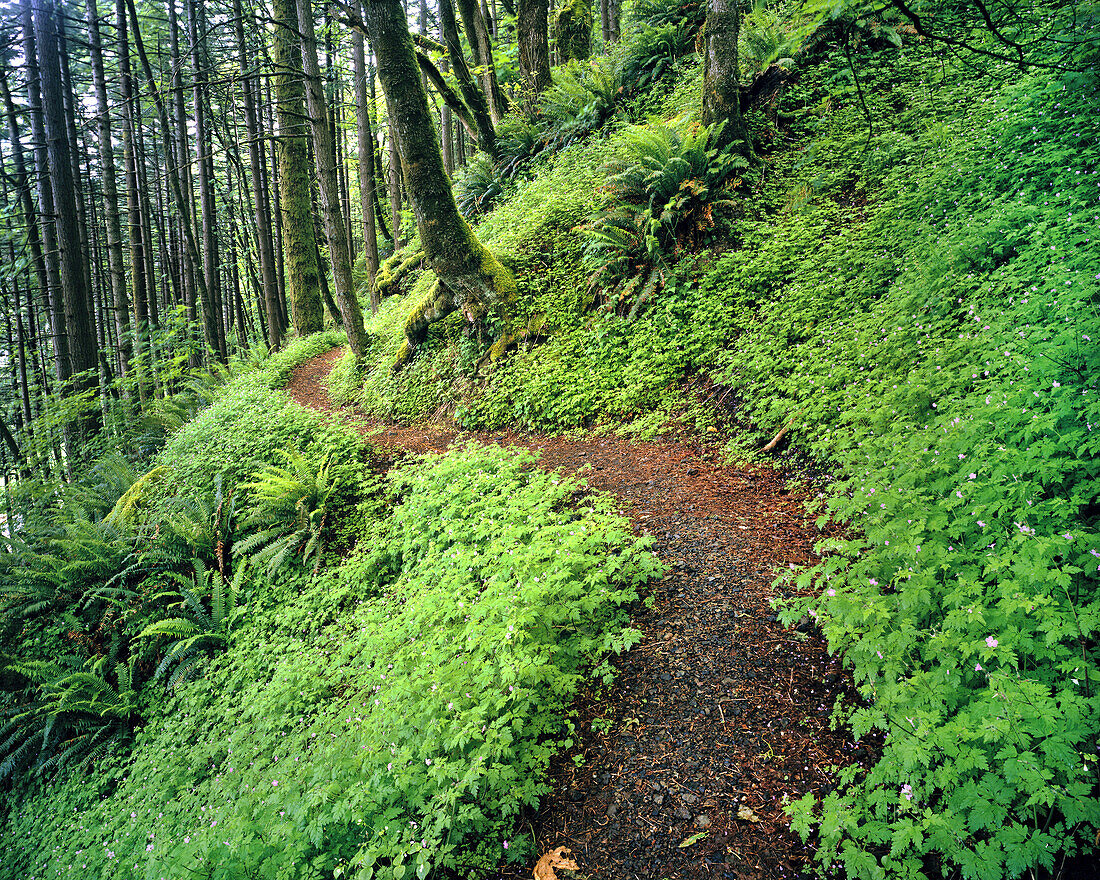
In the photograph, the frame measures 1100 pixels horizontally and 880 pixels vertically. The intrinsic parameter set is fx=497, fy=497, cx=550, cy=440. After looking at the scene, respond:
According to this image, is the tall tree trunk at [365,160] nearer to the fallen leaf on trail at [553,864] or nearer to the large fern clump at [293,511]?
the large fern clump at [293,511]

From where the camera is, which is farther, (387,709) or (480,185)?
(480,185)

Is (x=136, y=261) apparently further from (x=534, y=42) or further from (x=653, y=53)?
(x=653, y=53)

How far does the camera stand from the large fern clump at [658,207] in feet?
22.6

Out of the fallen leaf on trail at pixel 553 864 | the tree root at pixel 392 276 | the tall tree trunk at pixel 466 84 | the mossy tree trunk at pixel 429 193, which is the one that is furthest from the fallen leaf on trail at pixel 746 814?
the tall tree trunk at pixel 466 84

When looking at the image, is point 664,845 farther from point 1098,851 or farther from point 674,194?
point 674,194

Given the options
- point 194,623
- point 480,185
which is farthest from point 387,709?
point 480,185

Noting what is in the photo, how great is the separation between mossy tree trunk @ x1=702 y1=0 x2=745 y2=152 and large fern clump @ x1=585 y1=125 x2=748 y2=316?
0.86 ft

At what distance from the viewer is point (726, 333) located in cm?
593

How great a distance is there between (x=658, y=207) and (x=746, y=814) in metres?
7.18

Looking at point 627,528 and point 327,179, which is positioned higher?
point 327,179

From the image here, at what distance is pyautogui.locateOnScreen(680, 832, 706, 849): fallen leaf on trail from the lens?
2092 millimetres

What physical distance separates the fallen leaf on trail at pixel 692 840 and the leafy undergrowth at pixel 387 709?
661 mm

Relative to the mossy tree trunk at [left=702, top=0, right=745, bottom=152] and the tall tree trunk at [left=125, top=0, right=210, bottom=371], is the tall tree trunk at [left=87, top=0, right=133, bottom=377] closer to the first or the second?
the tall tree trunk at [left=125, top=0, right=210, bottom=371]

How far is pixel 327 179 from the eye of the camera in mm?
9328
